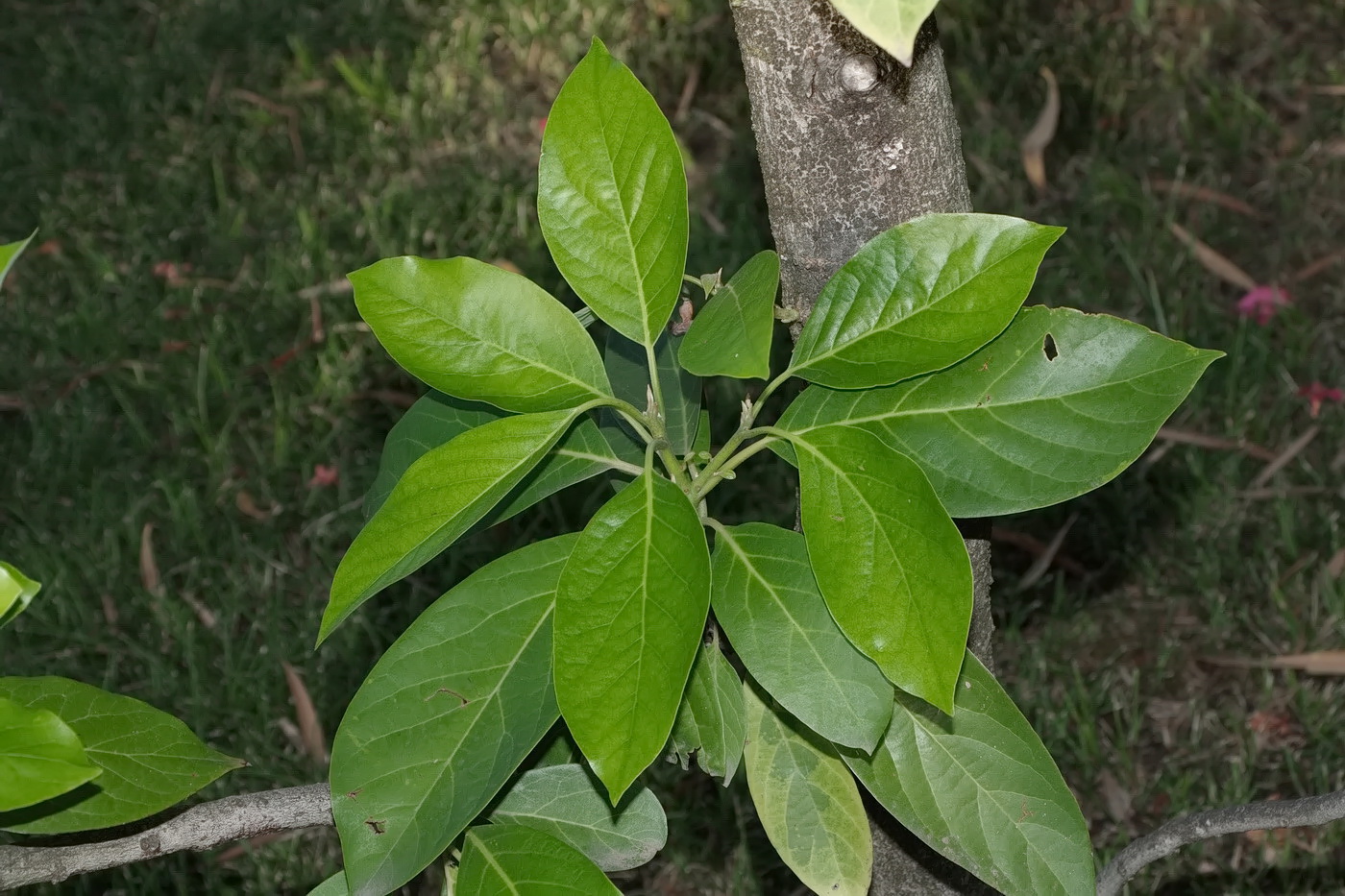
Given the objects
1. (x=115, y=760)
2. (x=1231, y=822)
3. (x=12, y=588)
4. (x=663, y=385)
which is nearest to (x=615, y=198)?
(x=663, y=385)

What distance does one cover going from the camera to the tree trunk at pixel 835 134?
1161mm

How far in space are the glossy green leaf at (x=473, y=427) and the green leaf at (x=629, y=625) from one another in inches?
6.1

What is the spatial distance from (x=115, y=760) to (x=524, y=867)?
1.21 ft

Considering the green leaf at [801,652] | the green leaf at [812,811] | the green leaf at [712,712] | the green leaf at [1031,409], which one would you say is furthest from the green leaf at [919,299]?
the green leaf at [812,811]

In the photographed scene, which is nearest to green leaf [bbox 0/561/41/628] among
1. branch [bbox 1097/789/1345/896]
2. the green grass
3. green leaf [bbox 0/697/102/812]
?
green leaf [bbox 0/697/102/812]

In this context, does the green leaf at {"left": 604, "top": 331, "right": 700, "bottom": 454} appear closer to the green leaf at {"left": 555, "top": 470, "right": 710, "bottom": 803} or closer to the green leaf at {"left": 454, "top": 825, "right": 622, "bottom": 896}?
the green leaf at {"left": 555, "top": 470, "right": 710, "bottom": 803}

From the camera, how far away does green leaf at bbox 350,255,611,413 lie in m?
1.08

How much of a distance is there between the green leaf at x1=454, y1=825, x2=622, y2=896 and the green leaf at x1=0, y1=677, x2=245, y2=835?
0.77 feet

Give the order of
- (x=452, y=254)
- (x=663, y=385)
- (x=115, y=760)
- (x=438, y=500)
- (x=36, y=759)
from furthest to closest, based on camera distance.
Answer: (x=452, y=254), (x=663, y=385), (x=115, y=760), (x=438, y=500), (x=36, y=759)

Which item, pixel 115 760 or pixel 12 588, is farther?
pixel 115 760

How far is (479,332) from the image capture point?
1.09 m

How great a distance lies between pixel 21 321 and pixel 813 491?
304 centimetres

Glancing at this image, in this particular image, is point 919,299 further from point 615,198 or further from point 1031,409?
point 615,198

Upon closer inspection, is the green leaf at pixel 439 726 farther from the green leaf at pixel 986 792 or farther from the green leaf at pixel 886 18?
the green leaf at pixel 886 18
